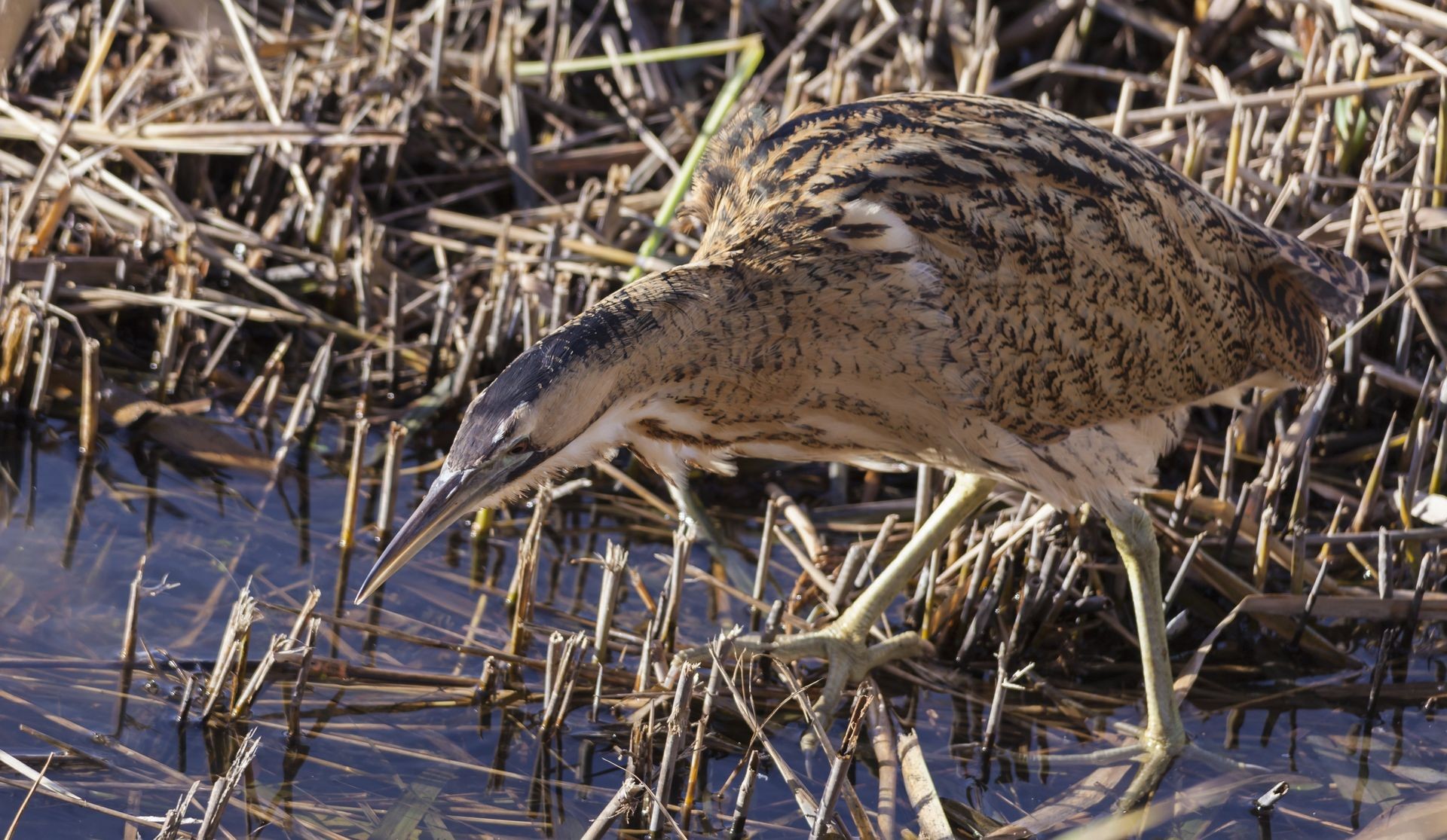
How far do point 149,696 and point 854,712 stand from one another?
1.39 m

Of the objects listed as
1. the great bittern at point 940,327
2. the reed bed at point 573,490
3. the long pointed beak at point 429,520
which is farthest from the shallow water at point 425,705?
the long pointed beak at point 429,520

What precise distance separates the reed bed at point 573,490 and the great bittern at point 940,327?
8.4 inches

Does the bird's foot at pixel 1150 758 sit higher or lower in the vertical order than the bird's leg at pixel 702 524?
lower

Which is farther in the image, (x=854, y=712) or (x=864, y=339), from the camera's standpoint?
(x=864, y=339)

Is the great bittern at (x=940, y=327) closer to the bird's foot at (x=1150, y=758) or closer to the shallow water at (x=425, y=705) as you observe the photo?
the bird's foot at (x=1150, y=758)

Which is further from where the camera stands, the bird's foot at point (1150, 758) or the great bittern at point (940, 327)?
the bird's foot at point (1150, 758)

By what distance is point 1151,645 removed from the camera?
121 inches

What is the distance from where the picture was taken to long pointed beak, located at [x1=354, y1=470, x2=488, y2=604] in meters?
2.18

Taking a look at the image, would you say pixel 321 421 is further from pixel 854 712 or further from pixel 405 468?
pixel 854 712

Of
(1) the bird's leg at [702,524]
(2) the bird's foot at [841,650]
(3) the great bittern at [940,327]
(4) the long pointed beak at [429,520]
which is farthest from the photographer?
(1) the bird's leg at [702,524]

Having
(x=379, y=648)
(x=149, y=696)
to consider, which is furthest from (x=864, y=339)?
(x=149, y=696)

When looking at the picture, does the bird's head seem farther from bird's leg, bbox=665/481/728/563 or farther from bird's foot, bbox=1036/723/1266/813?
bird's foot, bbox=1036/723/1266/813

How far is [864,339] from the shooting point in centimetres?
269

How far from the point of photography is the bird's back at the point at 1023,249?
8.92 feet
